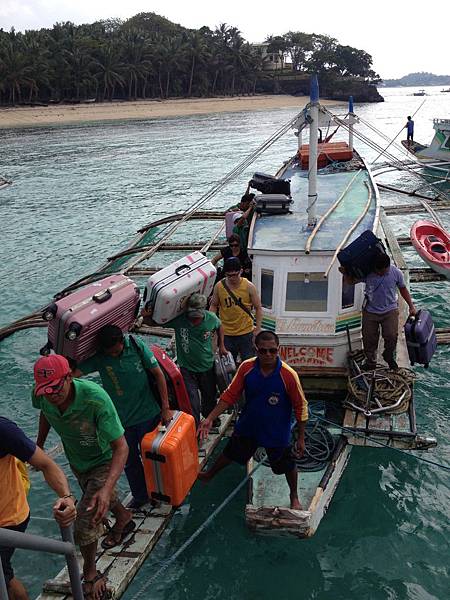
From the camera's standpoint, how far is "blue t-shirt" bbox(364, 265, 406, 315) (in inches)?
298

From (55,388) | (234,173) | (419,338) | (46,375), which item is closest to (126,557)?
(55,388)

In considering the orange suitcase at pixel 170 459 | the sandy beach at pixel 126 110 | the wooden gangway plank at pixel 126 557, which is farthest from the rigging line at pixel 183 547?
the sandy beach at pixel 126 110

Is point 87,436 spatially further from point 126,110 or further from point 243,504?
point 126,110

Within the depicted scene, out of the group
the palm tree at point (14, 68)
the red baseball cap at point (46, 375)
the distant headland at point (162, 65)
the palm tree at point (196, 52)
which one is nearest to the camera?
the red baseball cap at point (46, 375)

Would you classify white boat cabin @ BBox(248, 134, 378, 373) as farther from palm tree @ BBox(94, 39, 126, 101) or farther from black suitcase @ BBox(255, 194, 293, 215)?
palm tree @ BBox(94, 39, 126, 101)

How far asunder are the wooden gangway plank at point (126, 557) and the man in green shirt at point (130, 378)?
2.34ft

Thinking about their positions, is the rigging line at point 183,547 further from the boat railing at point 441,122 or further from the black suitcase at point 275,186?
the boat railing at point 441,122

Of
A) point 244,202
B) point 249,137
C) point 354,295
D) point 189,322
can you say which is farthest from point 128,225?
point 249,137

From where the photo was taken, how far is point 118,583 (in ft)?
15.4

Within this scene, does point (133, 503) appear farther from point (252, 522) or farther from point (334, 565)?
point (334, 565)

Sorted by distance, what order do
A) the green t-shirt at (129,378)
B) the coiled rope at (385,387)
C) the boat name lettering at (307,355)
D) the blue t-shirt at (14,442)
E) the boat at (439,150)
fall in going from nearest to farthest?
1. the blue t-shirt at (14,442)
2. the green t-shirt at (129,378)
3. the coiled rope at (385,387)
4. the boat name lettering at (307,355)
5. the boat at (439,150)

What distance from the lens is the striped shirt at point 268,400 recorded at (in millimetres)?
5023

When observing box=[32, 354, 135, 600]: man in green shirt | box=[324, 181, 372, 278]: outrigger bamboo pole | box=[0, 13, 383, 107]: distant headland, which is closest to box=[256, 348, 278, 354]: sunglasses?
box=[32, 354, 135, 600]: man in green shirt

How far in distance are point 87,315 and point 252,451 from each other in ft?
6.99
